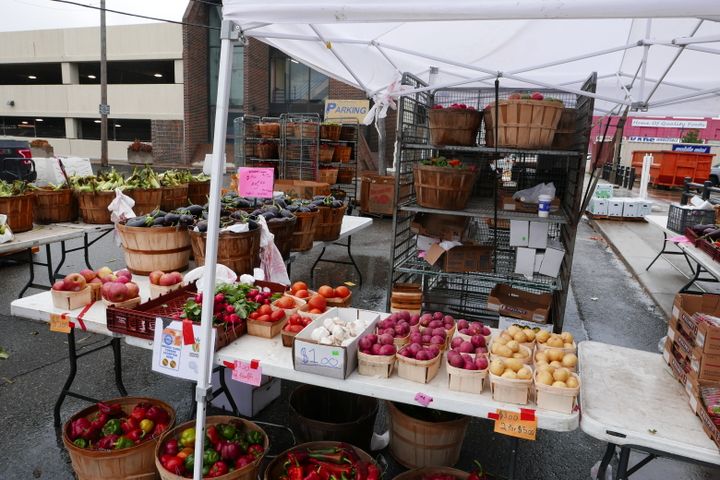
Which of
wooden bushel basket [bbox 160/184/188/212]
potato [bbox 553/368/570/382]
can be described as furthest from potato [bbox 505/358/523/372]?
wooden bushel basket [bbox 160/184/188/212]

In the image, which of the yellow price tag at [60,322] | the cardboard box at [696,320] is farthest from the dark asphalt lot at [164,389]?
the cardboard box at [696,320]

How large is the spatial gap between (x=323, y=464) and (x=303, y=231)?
324cm

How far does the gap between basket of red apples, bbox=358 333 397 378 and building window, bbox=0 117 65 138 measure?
33197 millimetres

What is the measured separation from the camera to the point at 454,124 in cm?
472

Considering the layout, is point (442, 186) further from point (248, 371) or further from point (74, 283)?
point (74, 283)

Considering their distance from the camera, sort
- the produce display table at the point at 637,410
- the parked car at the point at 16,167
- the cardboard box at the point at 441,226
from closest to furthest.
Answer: the produce display table at the point at 637,410, the cardboard box at the point at 441,226, the parked car at the point at 16,167

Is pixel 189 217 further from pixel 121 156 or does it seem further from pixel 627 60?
pixel 121 156

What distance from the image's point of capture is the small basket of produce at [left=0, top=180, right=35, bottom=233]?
535 cm

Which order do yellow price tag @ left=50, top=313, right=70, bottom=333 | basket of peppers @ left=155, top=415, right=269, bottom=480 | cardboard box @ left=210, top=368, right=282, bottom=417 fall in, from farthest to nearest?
cardboard box @ left=210, top=368, right=282, bottom=417, yellow price tag @ left=50, top=313, right=70, bottom=333, basket of peppers @ left=155, top=415, right=269, bottom=480

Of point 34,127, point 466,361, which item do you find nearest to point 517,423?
point 466,361

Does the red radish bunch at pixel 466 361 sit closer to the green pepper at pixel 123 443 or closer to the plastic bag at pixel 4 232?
the green pepper at pixel 123 443

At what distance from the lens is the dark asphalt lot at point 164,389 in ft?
11.6

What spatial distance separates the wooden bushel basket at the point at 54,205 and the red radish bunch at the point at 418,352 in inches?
205

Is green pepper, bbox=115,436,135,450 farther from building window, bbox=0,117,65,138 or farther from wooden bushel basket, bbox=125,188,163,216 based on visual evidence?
building window, bbox=0,117,65,138
